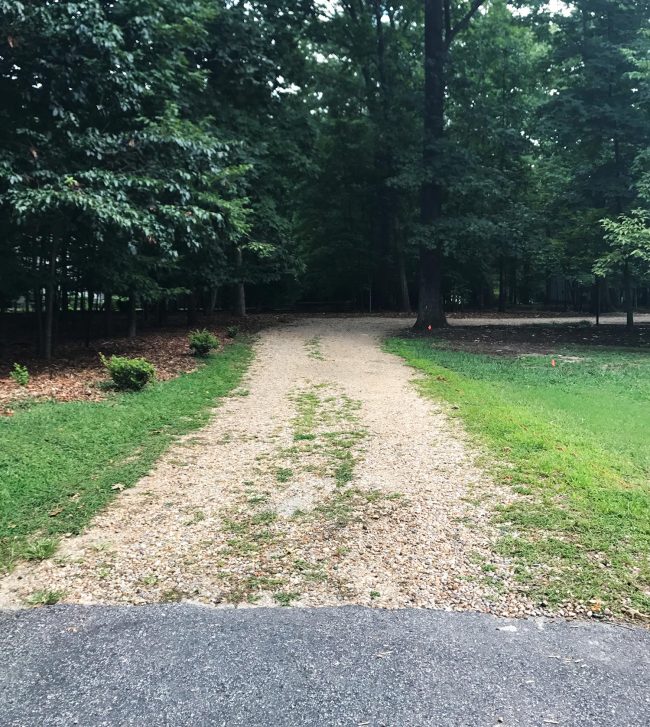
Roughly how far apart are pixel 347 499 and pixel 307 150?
1630 cm

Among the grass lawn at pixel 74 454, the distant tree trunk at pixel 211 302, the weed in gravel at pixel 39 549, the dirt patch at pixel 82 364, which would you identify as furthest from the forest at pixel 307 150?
the weed in gravel at pixel 39 549

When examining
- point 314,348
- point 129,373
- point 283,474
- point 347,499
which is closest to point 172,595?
point 347,499

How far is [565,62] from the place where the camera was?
16.6 meters

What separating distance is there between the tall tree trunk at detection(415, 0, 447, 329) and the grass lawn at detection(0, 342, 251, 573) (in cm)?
1126

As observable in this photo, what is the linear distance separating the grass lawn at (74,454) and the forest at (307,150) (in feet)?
8.77

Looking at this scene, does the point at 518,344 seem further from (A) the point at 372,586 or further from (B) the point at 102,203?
(A) the point at 372,586

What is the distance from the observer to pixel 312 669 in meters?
2.22

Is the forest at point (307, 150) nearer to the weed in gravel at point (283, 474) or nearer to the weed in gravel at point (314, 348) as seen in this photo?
the weed in gravel at point (314, 348)

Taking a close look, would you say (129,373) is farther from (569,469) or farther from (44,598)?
(569,469)

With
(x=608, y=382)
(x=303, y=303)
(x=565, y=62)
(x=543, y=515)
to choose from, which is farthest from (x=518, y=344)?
(x=303, y=303)

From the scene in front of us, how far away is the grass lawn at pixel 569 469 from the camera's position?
9.64 ft

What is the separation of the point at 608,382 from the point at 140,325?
1532 centimetres

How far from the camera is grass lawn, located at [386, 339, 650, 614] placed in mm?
2938

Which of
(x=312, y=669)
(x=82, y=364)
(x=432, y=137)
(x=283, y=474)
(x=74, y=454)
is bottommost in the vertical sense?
(x=312, y=669)
